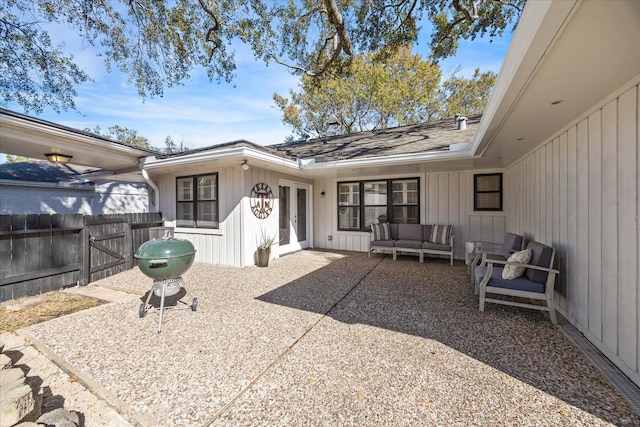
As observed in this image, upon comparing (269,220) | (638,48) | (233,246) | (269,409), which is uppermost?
(638,48)

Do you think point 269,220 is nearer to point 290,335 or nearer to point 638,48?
point 290,335

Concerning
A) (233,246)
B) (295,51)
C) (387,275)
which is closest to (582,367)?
(387,275)

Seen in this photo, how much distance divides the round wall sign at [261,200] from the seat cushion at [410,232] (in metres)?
3.44

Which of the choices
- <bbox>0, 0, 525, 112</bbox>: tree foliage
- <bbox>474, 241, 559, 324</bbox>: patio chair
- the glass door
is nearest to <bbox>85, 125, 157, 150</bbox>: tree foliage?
<bbox>0, 0, 525, 112</bbox>: tree foliage

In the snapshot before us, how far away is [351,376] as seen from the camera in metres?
2.18

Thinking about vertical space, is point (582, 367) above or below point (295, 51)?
below

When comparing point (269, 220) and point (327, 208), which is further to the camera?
point (327, 208)

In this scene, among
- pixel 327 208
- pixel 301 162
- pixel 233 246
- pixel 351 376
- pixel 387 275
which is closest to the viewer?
pixel 351 376

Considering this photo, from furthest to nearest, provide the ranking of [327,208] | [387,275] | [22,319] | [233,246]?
[327,208]
[233,246]
[387,275]
[22,319]

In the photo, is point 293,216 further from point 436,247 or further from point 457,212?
point 457,212

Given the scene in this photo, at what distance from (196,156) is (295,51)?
524 centimetres

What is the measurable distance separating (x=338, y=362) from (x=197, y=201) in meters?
5.63

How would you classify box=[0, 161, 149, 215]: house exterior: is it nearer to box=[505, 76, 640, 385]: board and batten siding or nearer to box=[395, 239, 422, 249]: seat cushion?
box=[395, 239, 422, 249]: seat cushion

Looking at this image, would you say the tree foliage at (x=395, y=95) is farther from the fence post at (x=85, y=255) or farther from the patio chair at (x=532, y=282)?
the patio chair at (x=532, y=282)
